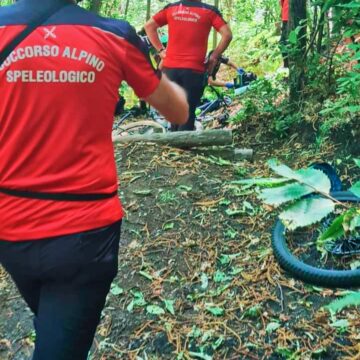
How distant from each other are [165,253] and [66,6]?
251 cm

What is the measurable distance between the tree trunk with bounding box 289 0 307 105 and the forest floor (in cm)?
166

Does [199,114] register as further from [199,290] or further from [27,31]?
[27,31]

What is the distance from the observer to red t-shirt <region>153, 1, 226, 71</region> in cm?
643

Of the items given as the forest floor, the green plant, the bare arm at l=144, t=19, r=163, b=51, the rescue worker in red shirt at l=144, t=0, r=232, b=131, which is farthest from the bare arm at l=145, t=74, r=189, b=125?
the bare arm at l=144, t=19, r=163, b=51

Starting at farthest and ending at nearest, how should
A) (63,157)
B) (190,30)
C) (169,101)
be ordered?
(190,30) < (169,101) < (63,157)

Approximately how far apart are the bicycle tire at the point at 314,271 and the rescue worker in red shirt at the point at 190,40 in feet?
10.2

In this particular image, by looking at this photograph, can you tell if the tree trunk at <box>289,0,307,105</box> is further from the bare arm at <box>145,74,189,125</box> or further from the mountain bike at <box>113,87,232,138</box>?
the bare arm at <box>145,74,189,125</box>

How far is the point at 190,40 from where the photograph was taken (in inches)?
255

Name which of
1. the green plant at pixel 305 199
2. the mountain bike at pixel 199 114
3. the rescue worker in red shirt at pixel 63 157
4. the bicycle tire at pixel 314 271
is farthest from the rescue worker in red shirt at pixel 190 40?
the green plant at pixel 305 199

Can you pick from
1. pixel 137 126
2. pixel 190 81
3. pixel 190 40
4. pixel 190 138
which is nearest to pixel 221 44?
pixel 190 40

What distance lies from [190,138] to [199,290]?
239 centimetres

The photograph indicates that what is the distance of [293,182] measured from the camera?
3.66 ft

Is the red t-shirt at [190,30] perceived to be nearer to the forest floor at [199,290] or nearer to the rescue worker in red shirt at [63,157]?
the forest floor at [199,290]

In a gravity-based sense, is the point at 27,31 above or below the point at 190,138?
above
